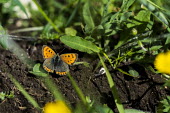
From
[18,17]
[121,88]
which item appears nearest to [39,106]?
[121,88]

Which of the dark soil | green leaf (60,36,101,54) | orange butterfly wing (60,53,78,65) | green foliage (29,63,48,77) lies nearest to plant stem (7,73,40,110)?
the dark soil

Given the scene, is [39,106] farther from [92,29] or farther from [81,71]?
[92,29]

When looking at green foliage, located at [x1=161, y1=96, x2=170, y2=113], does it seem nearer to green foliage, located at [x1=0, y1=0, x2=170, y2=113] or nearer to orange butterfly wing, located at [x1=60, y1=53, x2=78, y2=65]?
green foliage, located at [x1=0, y1=0, x2=170, y2=113]

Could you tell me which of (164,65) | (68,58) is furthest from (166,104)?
(68,58)

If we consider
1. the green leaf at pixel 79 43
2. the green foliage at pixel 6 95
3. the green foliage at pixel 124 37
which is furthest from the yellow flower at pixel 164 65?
the green foliage at pixel 6 95

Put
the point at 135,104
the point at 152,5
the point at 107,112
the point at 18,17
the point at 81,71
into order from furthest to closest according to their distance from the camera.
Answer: the point at 18,17, the point at 152,5, the point at 81,71, the point at 135,104, the point at 107,112
